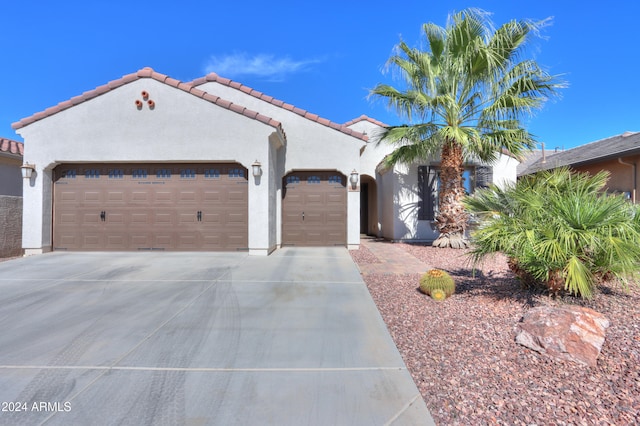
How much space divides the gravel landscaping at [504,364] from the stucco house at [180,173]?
18.2ft

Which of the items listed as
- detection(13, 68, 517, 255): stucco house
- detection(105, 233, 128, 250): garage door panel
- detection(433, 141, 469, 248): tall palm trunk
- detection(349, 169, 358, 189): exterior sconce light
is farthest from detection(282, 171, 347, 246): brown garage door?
detection(105, 233, 128, 250): garage door panel

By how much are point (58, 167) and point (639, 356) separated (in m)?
13.2

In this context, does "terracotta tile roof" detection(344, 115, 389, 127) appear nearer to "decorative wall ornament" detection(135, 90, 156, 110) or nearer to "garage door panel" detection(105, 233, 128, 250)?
"decorative wall ornament" detection(135, 90, 156, 110)

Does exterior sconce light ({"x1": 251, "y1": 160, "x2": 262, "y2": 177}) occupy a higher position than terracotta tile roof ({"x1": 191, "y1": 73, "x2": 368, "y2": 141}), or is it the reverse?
terracotta tile roof ({"x1": 191, "y1": 73, "x2": 368, "y2": 141})

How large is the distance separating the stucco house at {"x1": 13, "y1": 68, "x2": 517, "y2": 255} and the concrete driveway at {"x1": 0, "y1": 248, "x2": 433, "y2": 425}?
345 cm

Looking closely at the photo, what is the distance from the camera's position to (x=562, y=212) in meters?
4.09

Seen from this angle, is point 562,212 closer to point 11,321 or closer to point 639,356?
point 639,356

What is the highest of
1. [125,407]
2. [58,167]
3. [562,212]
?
[58,167]

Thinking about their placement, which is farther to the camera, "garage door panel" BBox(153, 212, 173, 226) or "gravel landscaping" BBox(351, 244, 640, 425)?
"garage door panel" BBox(153, 212, 173, 226)

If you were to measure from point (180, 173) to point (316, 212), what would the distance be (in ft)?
14.9

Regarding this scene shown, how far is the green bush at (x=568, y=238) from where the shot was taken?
12.4 feet

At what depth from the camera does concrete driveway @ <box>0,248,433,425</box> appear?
7.47 feet

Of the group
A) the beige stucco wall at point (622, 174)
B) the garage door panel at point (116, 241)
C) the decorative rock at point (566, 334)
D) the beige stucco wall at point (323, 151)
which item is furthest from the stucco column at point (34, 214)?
the beige stucco wall at point (622, 174)

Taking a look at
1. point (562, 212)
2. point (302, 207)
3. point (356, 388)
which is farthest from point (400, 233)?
point (356, 388)
